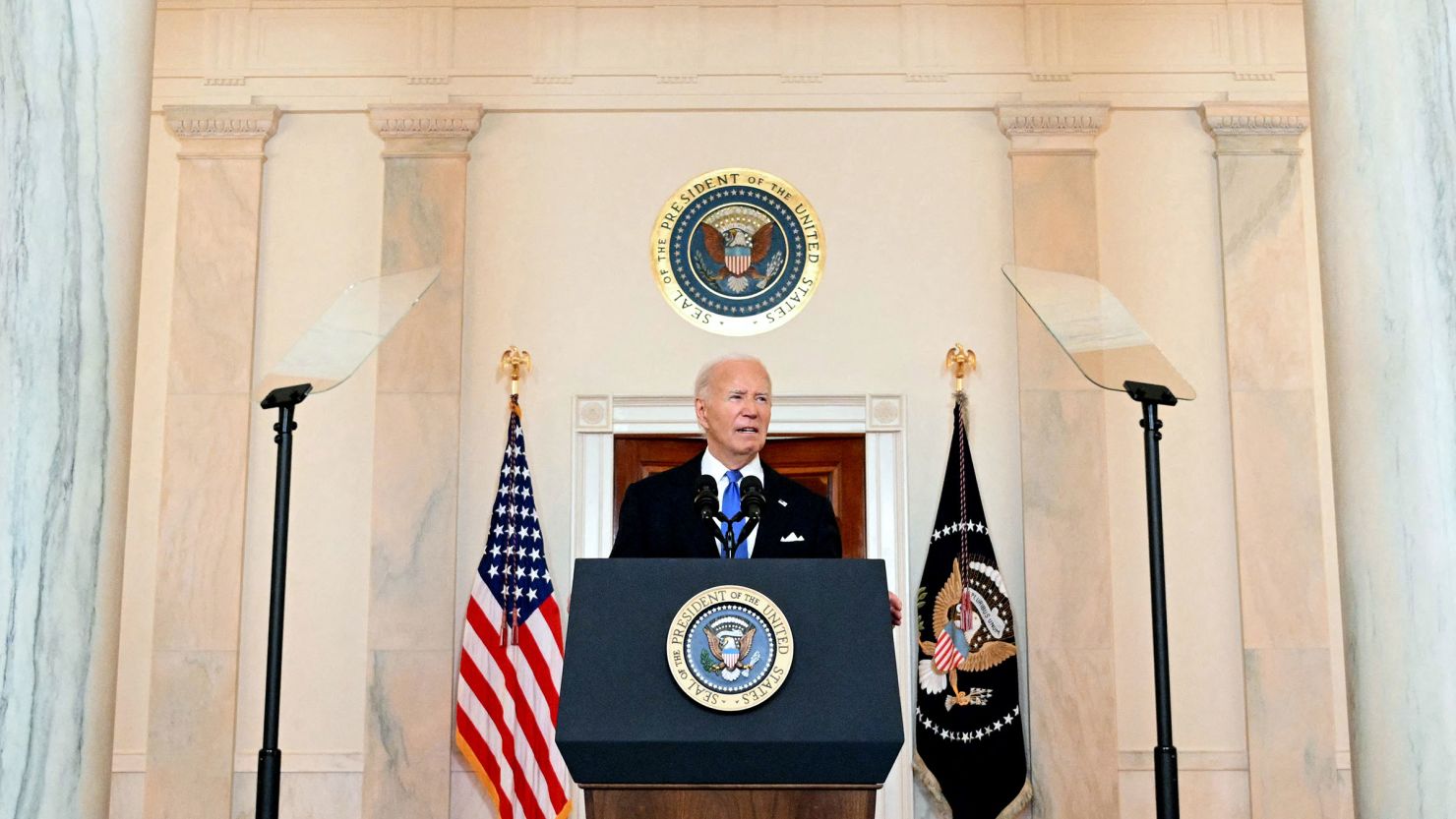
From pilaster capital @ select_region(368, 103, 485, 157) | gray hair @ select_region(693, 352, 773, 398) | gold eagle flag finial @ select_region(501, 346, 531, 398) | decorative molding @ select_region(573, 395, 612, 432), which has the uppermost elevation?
pilaster capital @ select_region(368, 103, 485, 157)

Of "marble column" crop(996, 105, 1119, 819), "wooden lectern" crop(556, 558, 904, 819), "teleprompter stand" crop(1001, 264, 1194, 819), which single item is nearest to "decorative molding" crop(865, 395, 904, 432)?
"marble column" crop(996, 105, 1119, 819)

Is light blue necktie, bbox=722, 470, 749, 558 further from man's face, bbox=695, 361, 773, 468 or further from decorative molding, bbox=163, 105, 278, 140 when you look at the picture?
decorative molding, bbox=163, 105, 278, 140

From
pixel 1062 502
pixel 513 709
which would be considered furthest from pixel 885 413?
pixel 513 709

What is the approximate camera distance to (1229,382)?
24.0 ft

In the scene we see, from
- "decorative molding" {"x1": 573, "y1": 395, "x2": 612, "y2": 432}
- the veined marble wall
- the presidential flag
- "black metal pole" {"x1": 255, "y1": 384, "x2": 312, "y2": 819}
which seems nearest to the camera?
"black metal pole" {"x1": 255, "y1": 384, "x2": 312, "y2": 819}

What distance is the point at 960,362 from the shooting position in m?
7.34

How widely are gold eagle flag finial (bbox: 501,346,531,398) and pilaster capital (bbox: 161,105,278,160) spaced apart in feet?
5.61

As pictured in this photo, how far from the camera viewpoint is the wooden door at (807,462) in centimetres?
736

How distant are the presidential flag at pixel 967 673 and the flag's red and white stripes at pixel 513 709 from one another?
1.80m

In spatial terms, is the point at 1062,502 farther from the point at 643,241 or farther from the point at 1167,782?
the point at 1167,782

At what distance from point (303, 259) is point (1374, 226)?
5713mm

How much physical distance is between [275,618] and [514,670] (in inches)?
138

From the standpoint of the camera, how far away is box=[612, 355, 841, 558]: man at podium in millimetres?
3994

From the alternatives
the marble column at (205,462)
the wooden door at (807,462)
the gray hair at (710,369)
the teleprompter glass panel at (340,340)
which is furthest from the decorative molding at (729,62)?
the teleprompter glass panel at (340,340)
